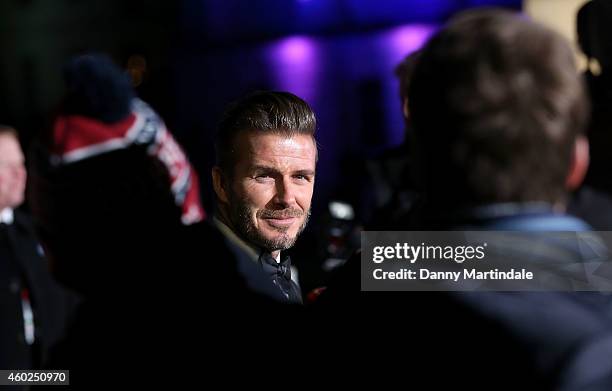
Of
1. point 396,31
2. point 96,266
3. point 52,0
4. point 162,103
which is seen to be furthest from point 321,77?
point 52,0

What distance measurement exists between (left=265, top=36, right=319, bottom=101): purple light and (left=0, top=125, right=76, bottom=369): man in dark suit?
29.3 feet

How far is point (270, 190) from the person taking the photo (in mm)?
2641

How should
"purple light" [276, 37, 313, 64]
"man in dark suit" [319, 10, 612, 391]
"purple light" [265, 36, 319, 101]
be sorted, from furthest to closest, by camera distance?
"purple light" [276, 37, 313, 64] < "purple light" [265, 36, 319, 101] < "man in dark suit" [319, 10, 612, 391]

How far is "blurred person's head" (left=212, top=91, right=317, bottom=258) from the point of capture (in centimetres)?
260

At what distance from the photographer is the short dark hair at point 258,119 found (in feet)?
8.72

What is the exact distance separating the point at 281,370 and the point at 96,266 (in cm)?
167

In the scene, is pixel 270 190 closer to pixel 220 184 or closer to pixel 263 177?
pixel 263 177

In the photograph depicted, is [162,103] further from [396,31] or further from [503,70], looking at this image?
[503,70]

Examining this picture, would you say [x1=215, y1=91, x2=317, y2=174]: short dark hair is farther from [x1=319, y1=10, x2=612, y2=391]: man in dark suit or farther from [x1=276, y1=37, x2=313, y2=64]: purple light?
[x1=276, y1=37, x2=313, y2=64]: purple light

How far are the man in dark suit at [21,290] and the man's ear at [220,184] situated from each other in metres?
1.09

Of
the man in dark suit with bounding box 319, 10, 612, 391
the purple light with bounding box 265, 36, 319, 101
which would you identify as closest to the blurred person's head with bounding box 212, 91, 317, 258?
the man in dark suit with bounding box 319, 10, 612, 391

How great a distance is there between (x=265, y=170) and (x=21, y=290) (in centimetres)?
140

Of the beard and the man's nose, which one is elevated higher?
the man's nose

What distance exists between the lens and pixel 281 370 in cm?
169
